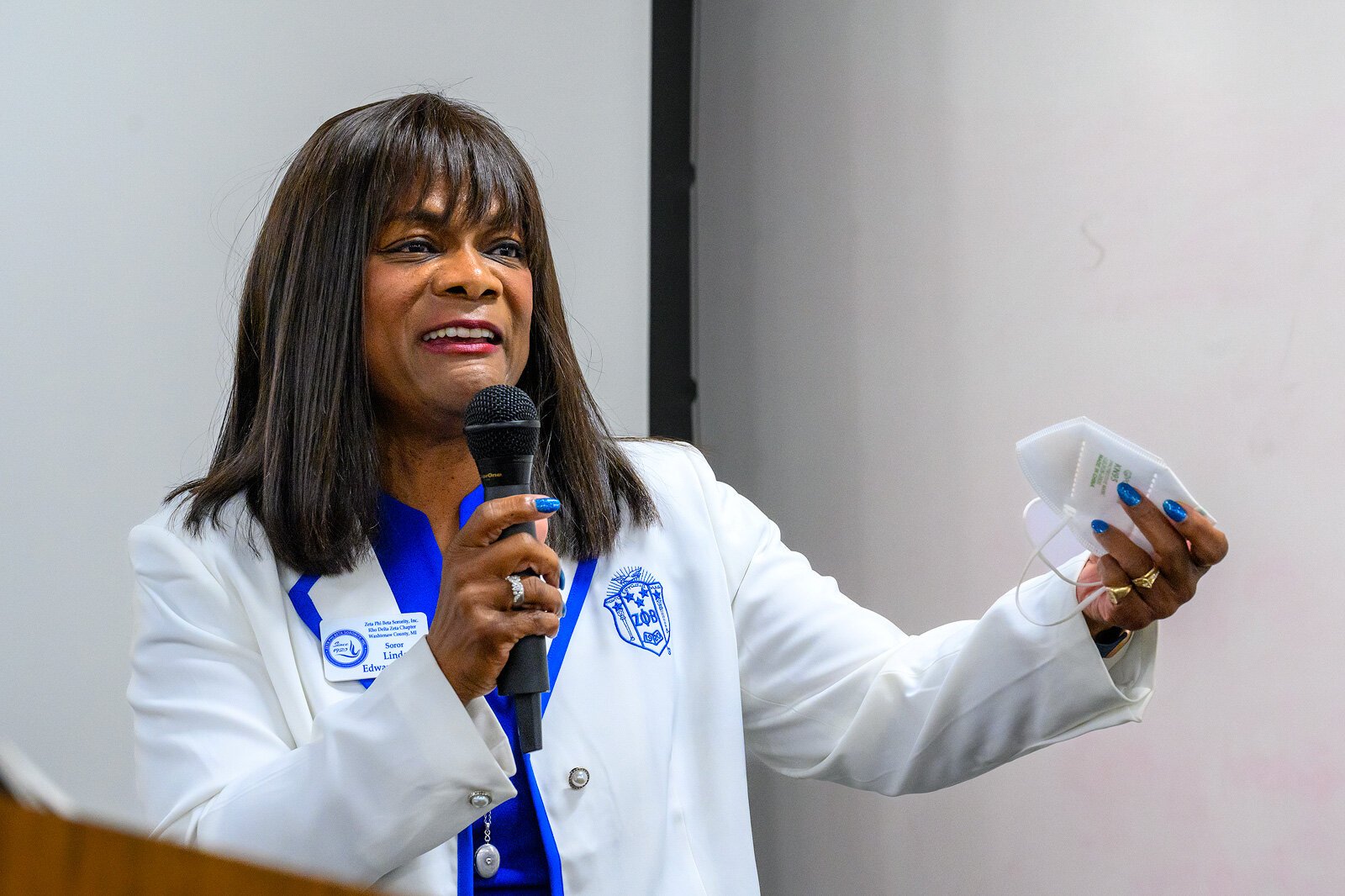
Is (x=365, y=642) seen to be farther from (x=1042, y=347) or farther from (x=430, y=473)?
(x=1042, y=347)

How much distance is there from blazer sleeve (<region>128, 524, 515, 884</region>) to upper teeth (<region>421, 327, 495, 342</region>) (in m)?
0.43

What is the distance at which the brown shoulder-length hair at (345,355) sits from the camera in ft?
5.34

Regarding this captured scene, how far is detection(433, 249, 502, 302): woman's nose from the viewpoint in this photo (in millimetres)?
1592

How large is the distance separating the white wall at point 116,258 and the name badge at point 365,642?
71 centimetres

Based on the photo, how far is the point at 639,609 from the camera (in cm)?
168

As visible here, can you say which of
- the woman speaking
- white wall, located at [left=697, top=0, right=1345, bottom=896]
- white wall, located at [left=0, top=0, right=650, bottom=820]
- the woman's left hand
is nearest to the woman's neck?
the woman speaking

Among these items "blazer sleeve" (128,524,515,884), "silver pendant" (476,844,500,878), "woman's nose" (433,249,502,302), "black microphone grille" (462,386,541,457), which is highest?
"woman's nose" (433,249,502,302)

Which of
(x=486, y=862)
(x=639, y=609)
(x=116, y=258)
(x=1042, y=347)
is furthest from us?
(x=1042, y=347)

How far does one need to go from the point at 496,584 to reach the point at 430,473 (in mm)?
515

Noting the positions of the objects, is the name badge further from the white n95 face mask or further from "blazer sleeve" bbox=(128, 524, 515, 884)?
the white n95 face mask

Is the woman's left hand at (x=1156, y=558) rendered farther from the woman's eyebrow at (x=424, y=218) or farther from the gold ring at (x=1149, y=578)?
the woman's eyebrow at (x=424, y=218)

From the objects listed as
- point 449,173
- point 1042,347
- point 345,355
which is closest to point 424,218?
point 449,173

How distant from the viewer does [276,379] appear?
66.7 inches

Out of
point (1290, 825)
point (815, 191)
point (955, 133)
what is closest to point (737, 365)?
point (815, 191)
